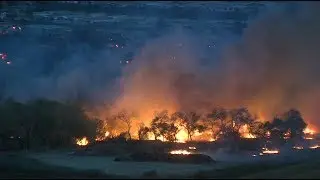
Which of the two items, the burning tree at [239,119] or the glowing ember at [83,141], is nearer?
the glowing ember at [83,141]

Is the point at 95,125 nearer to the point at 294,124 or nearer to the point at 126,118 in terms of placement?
the point at 126,118

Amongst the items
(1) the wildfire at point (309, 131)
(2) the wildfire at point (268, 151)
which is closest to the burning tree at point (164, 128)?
(2) the wildfire at point (268, 151)

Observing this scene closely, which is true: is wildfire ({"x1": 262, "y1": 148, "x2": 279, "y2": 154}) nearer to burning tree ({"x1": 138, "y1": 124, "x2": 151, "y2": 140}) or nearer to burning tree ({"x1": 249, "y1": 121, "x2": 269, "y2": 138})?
burning tree ({"x1": 249, "y1": 121, "x2": 269, "y2": 138})

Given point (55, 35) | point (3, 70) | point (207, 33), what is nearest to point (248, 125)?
point (207, 33)

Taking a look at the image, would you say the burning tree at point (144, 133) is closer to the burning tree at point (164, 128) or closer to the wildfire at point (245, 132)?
the burning tree at point (164, 128)

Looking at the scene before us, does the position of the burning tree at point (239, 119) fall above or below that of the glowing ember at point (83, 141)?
above

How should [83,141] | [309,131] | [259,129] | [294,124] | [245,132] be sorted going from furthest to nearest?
[309,131] < [245,132] < [294,124] < [259,129] < [83,141]

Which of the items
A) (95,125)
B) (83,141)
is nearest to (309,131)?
(95,125)
